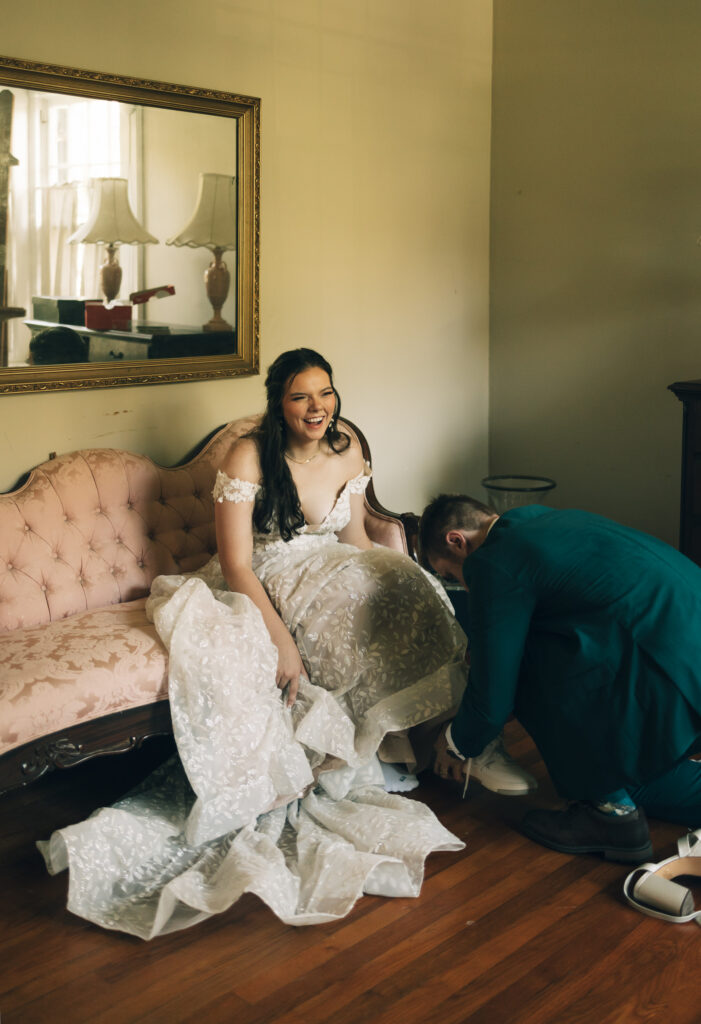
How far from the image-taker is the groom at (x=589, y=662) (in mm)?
2434

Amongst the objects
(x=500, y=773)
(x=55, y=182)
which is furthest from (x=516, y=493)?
(x=55, y=182)

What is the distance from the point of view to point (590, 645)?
2.47 meters

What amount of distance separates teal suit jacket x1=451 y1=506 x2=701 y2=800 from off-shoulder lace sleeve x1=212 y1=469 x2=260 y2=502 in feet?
2.48

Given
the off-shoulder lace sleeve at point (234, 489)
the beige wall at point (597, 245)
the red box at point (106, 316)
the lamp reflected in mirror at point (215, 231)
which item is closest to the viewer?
the off-shoulder lace sleeve at point (234, 489)

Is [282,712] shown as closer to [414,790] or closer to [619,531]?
[414,790]

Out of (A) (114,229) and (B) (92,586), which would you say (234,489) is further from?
(A) (114,229)

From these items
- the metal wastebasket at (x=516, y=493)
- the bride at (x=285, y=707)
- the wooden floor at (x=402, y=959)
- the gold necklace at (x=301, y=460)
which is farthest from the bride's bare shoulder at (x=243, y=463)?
the metal wastebasket at (x=516, y=493)

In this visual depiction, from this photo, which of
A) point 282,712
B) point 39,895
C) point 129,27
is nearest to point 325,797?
point 282,712

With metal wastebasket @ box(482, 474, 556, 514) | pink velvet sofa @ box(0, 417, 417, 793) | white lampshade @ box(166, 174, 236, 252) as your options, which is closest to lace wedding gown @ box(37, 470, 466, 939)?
pink velvet sofa @ box(0, 417, 417, 793)

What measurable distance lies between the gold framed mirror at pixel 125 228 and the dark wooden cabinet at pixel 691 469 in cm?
161

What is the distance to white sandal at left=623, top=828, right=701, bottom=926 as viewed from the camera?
229cm

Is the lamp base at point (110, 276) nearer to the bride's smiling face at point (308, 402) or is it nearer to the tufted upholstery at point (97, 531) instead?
the tufted upholstery at point (97, 531)

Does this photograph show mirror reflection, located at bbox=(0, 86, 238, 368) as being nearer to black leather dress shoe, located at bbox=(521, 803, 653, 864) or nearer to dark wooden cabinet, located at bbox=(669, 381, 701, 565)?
dark wooden cabinet, located at bbox=(669, 381, 701, 565)

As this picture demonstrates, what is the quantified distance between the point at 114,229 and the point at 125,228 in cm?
4
